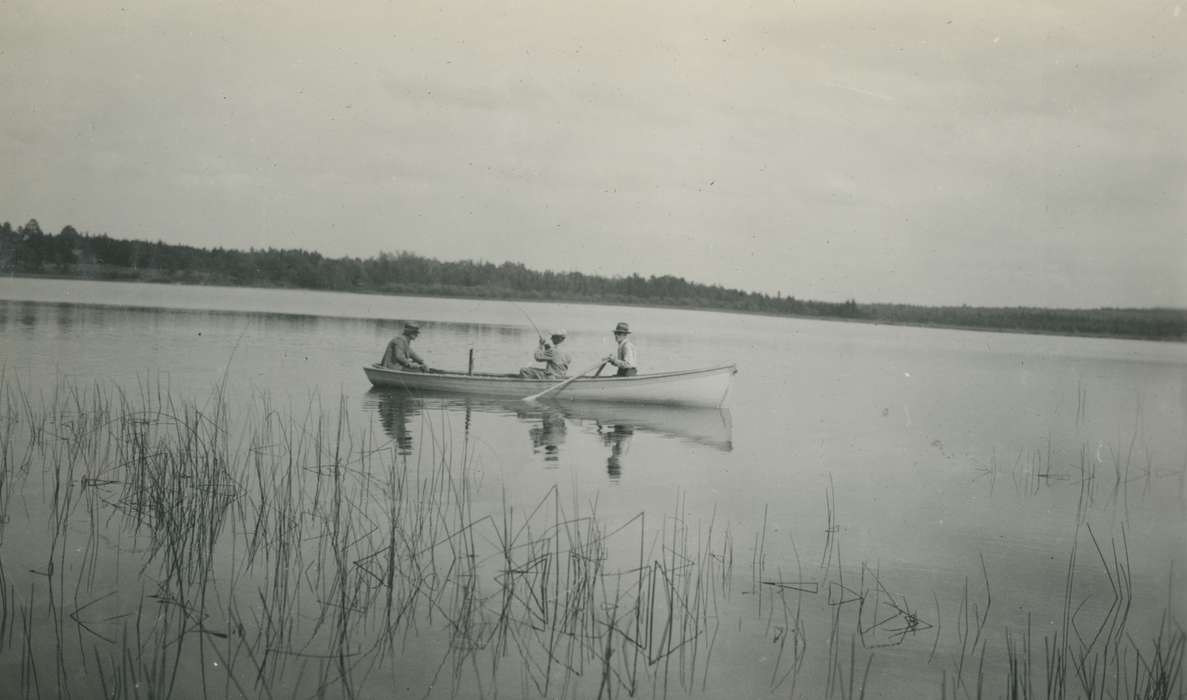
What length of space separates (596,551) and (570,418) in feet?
22.0

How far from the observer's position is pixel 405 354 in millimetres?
13219

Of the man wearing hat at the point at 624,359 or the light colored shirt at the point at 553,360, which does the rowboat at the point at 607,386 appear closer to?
the man wearing hat at the point at 624,359

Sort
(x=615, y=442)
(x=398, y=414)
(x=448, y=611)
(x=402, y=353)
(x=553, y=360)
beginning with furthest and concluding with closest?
(x=402, y=353) < (x=553, y=360) < (x=398, y=414) < (x=615, y=442) < (x=448, y=611)

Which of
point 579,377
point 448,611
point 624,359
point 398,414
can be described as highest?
point 624,359

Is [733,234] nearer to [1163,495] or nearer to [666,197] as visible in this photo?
[666,197]

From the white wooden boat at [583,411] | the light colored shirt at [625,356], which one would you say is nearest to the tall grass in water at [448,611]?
the white wooden boat at [583,411]

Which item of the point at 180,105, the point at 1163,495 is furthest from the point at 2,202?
the point at 1163,495

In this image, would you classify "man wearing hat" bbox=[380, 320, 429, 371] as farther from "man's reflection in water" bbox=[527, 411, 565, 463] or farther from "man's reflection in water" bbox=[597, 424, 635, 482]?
"man's reflection in water" bbox=[597, 424, 635, 482]

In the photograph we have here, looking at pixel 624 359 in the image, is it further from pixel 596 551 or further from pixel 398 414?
pixel 596 551

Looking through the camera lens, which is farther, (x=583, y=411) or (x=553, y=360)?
(x=583, y=411)

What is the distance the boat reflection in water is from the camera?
10586 mm

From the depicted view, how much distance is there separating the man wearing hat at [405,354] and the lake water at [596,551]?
84 centimetres

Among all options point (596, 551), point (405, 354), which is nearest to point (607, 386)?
point (405, 354)

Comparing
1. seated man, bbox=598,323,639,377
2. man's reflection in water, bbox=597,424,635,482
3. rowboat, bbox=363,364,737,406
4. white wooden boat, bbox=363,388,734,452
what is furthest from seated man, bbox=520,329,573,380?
man's reflection in water, bbox=597,424,635,482
